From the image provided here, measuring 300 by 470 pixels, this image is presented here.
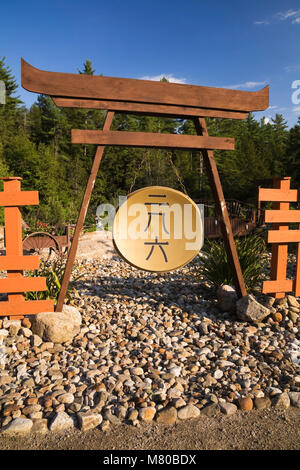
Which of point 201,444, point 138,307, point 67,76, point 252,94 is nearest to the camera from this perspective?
point 201,444

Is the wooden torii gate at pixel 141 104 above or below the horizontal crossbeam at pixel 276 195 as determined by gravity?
above

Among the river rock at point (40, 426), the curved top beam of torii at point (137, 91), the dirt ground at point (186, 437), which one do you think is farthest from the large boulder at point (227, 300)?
the river rock at point (40, 426)

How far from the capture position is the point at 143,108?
3168 mm

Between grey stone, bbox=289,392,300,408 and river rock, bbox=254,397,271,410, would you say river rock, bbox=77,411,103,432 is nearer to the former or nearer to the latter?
river rock, bbox=254,397,271,410

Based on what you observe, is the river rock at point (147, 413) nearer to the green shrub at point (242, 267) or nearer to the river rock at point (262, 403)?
the river rock at point (262, 403)

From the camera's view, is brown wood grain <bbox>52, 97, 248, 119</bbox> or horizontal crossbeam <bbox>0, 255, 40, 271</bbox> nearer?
brown wood grain <bbox>52, 97, 248, 119</bbox>

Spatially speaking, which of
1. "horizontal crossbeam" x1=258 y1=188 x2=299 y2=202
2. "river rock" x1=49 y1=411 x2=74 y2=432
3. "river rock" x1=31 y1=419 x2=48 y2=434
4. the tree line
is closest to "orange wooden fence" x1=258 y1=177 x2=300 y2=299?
"horizontal crossbeam" x1=258 y1=188 x2=299 y2=202

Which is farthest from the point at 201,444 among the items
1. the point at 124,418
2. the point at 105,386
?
the point at 105,386

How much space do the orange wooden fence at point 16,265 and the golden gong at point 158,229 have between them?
891 mm

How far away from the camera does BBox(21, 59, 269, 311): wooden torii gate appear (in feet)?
9.75

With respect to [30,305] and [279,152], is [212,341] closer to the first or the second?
[30,305]

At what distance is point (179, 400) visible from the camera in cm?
226

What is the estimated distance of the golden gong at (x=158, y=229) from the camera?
10.3 ft

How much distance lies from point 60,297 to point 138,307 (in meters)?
1.03
